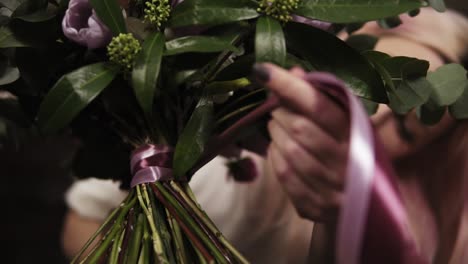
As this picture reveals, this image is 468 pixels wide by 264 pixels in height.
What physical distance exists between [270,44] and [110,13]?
0.14 meters

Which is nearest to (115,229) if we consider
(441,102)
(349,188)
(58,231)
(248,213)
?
(349,188)

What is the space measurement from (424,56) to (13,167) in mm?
840

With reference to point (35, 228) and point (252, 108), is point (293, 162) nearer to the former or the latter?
point (252, 108)

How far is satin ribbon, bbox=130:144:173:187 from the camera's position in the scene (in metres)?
0.51

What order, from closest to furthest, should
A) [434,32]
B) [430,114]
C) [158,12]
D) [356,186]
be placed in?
1. [356,186]
2. [158,12]
3. [430,114]
4. [434,32]

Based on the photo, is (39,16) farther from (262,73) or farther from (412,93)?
(412,93)

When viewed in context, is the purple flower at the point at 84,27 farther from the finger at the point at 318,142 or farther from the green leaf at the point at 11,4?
the finger at the point at 318,142

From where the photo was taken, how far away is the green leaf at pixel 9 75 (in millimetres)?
529

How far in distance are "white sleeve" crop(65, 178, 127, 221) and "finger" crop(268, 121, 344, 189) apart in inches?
21.5

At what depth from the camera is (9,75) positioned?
0.53m

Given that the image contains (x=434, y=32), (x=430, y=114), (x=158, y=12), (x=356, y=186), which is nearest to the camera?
(x=356, y=186)

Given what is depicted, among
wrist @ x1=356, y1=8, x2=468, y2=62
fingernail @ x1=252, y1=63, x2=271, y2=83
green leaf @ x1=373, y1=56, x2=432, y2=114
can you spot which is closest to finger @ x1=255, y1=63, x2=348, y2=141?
fingernail @ x1=252, y1=63, x2=271, y2=83

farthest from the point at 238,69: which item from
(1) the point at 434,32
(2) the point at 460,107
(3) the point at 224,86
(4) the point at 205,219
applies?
(1) the point at 434,32

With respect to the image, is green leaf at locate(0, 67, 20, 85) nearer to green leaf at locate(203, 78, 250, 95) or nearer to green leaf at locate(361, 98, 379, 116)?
green leaf at locate(203, 78, 250, 95)
